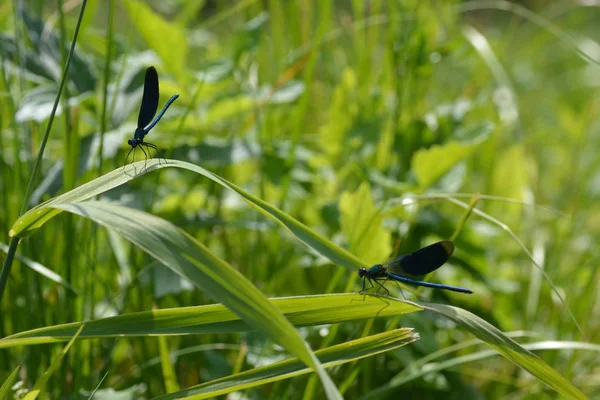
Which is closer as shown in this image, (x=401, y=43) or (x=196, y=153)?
(x=196, y=153)

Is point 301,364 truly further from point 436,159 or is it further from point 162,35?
point 162,35

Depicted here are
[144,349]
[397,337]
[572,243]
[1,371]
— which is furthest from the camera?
[572,243]

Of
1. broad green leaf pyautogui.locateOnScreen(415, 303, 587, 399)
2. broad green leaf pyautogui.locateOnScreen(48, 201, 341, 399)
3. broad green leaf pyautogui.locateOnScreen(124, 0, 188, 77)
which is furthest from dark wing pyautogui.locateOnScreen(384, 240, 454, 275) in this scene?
broad green leaf pyautogui.locateOnScreen(124, 0, 188, 77)

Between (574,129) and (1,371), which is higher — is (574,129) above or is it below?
above

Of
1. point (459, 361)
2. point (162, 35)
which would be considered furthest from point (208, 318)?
point (162, 35)

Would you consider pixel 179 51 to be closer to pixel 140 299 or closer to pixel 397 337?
pixel 140 299

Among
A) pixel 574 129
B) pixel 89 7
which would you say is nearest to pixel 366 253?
pixel 89 7

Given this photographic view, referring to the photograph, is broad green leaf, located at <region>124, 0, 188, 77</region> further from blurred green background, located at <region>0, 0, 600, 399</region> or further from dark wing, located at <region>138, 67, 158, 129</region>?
dark wing, located at <region>138, 67, 158, 129</region>

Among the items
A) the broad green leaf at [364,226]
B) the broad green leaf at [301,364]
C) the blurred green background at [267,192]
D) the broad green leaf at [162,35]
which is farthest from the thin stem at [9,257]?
the broad green leaf at [162,35]
